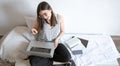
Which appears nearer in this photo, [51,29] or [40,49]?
[40,49]

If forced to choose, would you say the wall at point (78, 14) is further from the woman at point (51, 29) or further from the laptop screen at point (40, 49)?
the laptop screen at point (40, 49)

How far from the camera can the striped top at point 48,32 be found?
164cm

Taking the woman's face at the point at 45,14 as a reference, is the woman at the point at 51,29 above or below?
below

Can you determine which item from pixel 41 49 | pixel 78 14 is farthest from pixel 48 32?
pixel 78 14

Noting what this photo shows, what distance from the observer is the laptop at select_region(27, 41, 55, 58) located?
152 cm

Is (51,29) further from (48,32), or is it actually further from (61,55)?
(61,55)

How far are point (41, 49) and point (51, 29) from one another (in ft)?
0.71

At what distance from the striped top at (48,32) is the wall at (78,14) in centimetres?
27

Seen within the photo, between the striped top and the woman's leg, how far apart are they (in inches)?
4.8

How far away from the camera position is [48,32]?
1.65 m

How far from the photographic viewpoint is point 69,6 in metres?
1.87

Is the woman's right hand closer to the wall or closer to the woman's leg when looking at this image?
the woman's leg

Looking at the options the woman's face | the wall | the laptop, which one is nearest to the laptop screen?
the laptop

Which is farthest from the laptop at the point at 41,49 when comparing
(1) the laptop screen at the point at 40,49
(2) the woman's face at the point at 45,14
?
(2) the woman's face at the point at 45,14
